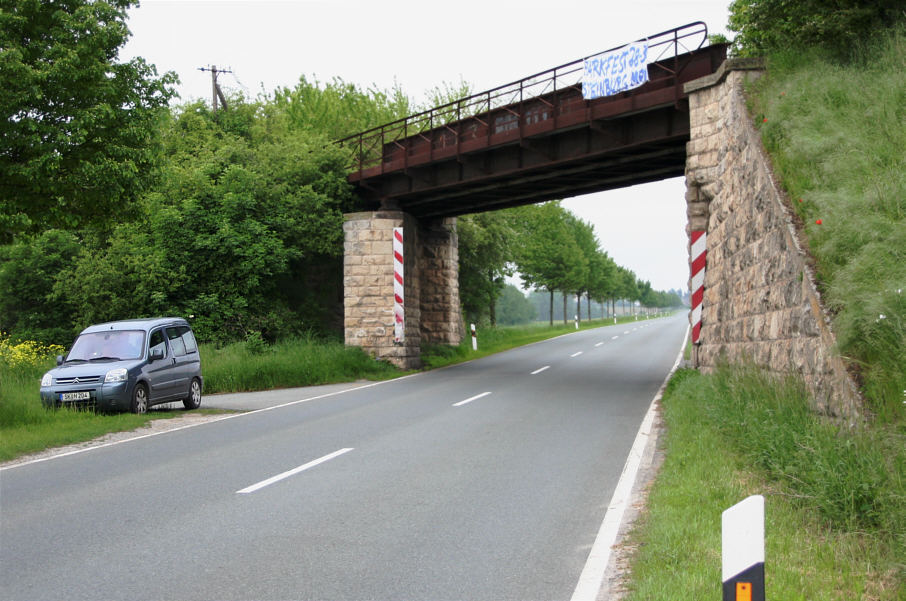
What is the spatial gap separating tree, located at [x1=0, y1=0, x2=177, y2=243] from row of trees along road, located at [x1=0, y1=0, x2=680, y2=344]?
0.11 feet

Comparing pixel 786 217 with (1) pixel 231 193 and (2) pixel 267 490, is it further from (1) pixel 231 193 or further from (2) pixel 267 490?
(1) pixel 231 193

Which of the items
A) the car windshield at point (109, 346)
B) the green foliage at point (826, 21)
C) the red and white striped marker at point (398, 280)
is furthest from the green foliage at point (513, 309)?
the car windshield at point (109, 346)

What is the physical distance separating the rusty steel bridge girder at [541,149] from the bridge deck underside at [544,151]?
0.09 ft

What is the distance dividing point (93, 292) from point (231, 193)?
649 cm

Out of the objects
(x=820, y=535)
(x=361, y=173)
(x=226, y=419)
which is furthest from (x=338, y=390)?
(x=820, y=535)

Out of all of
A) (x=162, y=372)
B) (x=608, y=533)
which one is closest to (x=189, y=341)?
(x=162, y=372)

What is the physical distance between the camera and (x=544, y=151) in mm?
20812

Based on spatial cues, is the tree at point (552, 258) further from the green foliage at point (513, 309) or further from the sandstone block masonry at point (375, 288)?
the green foliage at point (513, 309)

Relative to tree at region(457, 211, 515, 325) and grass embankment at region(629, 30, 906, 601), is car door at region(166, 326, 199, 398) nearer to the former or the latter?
grass embankment at region(629, 30, 906, 601)

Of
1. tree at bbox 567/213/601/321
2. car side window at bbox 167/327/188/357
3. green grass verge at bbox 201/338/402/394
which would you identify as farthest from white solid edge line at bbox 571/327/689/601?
tree at bbox 567/213/601/321

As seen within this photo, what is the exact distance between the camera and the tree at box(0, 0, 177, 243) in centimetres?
1338

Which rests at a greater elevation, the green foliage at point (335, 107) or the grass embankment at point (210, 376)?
the green foliage at point (335, 107)

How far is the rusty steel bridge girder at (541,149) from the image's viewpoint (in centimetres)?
1814

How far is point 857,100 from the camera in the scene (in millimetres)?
11430
